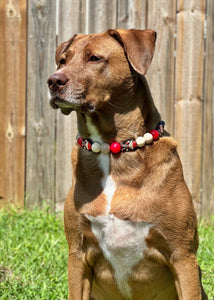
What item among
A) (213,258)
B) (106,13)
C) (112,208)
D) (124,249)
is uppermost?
(106,13)

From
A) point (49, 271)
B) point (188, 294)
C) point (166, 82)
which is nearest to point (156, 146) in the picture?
Answer: point (188, 294)

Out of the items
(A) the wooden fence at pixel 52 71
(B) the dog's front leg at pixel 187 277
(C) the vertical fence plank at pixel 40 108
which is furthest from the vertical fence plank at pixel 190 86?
(B) the dog's front leg at pixel 187 277

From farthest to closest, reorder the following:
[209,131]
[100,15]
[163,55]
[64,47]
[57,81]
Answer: [209,131] → [163,55] → [100,15] → [64,47] → [57,81]

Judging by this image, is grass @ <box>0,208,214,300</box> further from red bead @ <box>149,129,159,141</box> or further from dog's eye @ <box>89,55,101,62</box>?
dog's eye @ <box>89,55,101,62</box>

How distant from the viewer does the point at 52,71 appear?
5164mm

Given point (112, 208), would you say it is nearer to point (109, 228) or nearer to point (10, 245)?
point (109, 228)

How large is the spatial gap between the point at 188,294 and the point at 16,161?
2733 mm

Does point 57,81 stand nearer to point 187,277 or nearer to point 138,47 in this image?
point 138,47

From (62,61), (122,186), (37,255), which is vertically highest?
(62,61)

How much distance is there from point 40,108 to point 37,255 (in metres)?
1.52

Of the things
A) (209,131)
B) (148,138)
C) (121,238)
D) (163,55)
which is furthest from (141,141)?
(209,131)

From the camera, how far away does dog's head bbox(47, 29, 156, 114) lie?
9.50 ft

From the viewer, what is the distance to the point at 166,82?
522 cm

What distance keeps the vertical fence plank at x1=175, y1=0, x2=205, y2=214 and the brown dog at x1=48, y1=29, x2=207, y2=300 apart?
2.16 meters
